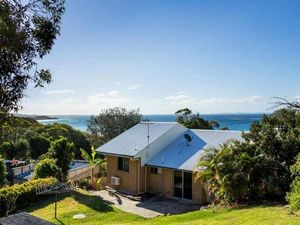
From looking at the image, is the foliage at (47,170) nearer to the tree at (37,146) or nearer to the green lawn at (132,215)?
the green lawn at (132,215)

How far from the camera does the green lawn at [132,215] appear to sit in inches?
476

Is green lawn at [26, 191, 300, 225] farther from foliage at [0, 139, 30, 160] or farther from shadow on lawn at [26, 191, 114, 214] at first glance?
foliage at [0, 139, 30, 160]

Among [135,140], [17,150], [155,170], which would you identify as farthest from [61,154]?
[17,150]

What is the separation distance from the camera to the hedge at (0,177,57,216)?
1991 centimetres

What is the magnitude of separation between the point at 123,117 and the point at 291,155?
116 feet

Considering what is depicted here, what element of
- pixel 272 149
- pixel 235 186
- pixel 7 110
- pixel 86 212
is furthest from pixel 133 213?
pixel 7 110

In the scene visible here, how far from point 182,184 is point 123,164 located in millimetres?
5308

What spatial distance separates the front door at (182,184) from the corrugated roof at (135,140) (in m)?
3.31

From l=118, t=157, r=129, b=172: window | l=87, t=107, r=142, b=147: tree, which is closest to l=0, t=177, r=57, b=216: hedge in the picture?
l=118, t=157, r=129, b=172: window

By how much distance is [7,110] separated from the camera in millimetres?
10891

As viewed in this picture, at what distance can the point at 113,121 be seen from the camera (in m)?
50.0

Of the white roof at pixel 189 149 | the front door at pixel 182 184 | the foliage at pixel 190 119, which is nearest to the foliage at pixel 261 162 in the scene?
the front door at pixel 182 184

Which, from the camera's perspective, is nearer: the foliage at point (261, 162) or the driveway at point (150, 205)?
the foliage at point (261, 162)

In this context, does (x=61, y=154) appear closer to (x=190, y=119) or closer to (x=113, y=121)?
(x=190, y=119)
